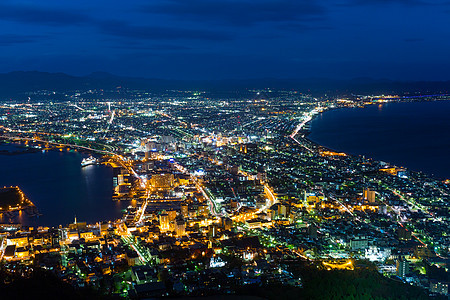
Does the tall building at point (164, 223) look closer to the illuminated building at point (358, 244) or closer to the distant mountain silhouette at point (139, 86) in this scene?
the illuminated building at point (358, 244)

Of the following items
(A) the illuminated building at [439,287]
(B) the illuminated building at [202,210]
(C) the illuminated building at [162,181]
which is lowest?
(A) the illuminated building at [439,287]

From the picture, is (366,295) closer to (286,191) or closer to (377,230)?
(377,230)

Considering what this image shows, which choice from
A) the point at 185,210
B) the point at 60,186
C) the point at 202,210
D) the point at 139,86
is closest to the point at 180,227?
the point at 185,210

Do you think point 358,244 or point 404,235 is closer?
point 358,244

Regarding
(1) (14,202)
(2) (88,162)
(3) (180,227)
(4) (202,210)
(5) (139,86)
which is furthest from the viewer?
(5) (139,86)

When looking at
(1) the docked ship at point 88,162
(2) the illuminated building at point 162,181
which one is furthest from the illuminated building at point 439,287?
(1) the docked ship at point 88,162

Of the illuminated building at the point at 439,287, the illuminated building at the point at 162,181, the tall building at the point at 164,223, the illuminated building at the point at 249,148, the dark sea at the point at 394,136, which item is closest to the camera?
the illuminated building at the point at 439,287

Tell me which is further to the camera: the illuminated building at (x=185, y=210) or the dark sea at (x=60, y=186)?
the dark sea at (x=60, y=186)

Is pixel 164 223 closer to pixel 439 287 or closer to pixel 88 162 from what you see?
pixel 439 287
